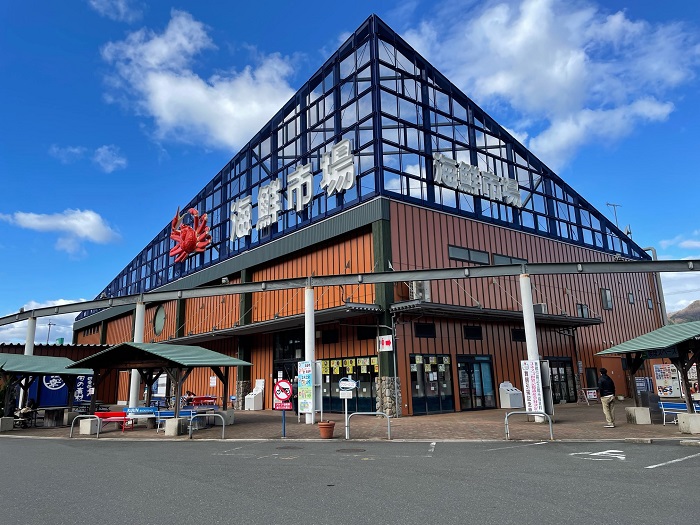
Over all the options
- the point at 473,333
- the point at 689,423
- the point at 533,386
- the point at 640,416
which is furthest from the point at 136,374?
the point at 689,423

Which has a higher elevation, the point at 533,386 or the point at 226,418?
the point at 533,386

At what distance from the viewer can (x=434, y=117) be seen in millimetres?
28812

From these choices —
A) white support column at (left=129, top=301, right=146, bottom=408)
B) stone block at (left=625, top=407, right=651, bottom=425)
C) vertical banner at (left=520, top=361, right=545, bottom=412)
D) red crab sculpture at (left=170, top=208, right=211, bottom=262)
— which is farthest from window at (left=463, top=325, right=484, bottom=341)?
red crab sculpture at (left=170, top=208, right=211, bottom=262)

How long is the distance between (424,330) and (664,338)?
32.3ft

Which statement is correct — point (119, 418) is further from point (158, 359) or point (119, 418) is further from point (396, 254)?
point (396, 254)

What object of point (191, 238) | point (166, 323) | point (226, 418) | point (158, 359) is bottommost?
point (226, 418)

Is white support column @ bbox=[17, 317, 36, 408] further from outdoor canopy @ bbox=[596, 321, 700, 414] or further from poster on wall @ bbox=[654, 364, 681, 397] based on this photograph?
poster on wall @ bbox=[654, 364, 681, 397]

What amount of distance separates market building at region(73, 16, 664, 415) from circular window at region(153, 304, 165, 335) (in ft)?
12.1

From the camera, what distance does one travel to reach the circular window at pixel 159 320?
137 ft

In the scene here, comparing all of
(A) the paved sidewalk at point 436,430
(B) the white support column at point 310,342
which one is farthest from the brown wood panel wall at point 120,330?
(B) the white support column at point 310,342

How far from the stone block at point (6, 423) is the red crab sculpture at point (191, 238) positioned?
18.5 meters

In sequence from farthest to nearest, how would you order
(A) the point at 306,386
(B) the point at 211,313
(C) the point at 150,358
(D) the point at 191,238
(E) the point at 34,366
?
(D) the point at 191,238 → (B) the point at 211,313 → (E) the point at 34,366 → (C) the point at 150,358 → (A) the point at 306,386

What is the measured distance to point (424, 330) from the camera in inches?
944

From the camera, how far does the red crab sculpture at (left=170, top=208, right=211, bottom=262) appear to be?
38125 mm
